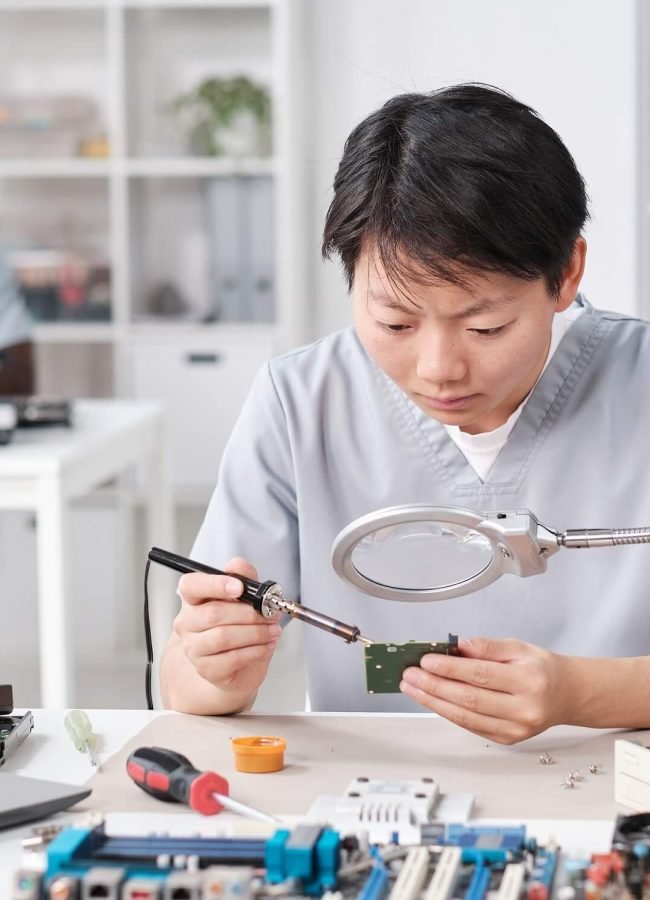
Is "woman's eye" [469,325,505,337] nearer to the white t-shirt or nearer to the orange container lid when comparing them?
the white t-shirt

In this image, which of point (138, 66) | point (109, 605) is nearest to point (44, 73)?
point (138, 66)

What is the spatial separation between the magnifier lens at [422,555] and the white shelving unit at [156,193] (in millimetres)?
2876

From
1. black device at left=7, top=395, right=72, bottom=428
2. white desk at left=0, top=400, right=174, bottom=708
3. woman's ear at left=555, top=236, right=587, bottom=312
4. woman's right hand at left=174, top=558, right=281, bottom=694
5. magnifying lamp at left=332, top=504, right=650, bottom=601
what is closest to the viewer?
magnifying lamp at left=332, top=504, right=650, bottom=601

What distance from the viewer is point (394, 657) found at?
108 cm

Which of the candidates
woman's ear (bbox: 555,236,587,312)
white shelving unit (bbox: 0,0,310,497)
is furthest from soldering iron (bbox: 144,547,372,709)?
white shelving unit (bbox: 0,0,310,497)

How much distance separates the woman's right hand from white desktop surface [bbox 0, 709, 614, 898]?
0.07 meters

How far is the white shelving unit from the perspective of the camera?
13.0ft

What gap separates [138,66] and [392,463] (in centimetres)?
306

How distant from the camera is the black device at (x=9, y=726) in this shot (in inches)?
44.2

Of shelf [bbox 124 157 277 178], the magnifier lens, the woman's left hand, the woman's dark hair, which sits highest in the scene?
shelf [bbox 124 157 277 178]

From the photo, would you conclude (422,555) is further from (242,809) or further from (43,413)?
(43,413)

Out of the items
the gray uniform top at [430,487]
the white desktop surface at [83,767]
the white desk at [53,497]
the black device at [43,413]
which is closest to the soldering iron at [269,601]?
the white desktop surface at [83,767]

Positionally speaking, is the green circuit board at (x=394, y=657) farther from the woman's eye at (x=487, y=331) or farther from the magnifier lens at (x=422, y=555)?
the woman's eye at (x=487, y=331)

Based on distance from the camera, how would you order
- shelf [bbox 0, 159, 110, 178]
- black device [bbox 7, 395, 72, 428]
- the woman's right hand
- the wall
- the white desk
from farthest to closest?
shelf [bbox 0, 159, 110, 178] < the wall < black device [bbox 7, 395, 72, 428] < the white desk < the woman's right hand
